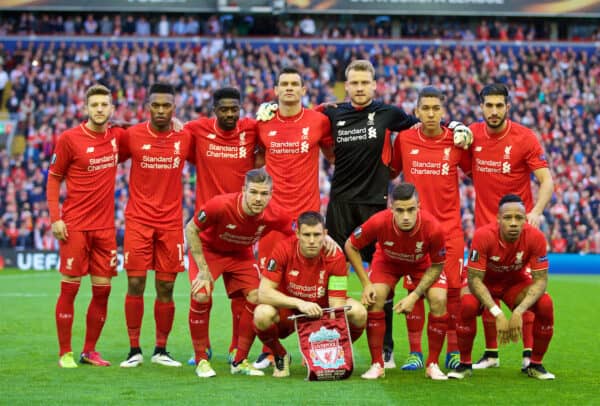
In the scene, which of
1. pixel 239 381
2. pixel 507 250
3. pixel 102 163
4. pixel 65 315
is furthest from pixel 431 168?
→ pixel 65 315

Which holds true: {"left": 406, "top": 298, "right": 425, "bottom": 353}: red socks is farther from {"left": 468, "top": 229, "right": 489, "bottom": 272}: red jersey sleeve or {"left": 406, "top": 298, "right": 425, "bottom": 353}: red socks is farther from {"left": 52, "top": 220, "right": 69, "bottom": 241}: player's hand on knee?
{"left": 52, "top": 220, "right": 69, "bottom": 241}: player's hand on knee

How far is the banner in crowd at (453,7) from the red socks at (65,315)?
27.9 meters

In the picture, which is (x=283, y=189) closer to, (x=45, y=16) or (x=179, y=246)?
(x=179, y=246)

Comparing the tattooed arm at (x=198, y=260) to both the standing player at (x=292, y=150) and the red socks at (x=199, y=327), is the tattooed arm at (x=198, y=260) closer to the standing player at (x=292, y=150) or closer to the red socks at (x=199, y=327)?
the red socks at (x=199, y=327)

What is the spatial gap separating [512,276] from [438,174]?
118 centimetres

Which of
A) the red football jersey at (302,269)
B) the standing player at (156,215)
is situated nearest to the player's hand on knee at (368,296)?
the red football jersey at (302,269)

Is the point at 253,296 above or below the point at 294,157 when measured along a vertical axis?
below

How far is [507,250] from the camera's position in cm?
818

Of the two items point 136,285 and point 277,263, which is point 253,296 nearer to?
point 277,263

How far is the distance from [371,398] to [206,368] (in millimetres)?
1702

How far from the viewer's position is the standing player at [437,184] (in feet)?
29.1

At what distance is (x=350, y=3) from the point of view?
1409 inches

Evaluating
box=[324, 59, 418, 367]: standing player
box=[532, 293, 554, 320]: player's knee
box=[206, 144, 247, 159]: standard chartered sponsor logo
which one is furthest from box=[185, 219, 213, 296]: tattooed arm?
box=[532, 293, 554, 320]: player's knee

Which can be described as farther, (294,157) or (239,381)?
(294,157)
